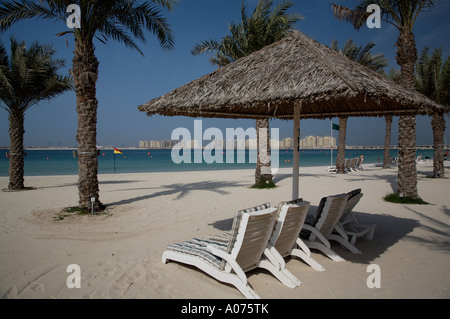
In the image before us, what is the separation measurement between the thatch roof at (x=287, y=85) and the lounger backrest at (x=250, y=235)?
4.76 feet

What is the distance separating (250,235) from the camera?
324 centimetres

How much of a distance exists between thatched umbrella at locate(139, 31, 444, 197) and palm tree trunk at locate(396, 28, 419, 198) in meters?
3.82

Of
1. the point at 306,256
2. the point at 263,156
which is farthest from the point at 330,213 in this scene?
the point at 263,156

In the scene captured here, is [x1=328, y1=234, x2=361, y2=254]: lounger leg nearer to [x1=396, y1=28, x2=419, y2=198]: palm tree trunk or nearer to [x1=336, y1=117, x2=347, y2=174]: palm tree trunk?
[x1=396, y1=28, x2=419, y2=198]: palm tree trunk

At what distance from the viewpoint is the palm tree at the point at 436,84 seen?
1499 cm

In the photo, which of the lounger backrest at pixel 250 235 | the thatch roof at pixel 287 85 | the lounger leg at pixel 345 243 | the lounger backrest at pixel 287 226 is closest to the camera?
the lounger backrest at pixel 250 235

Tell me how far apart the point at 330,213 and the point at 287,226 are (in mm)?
910

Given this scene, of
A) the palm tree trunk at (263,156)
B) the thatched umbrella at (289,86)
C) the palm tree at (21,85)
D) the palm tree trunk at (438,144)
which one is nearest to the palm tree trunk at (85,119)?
the thatched umbrella at (289,86)

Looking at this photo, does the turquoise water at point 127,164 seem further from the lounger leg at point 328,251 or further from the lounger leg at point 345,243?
the lounger leg at point 328,251

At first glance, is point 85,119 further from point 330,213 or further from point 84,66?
point 330,213

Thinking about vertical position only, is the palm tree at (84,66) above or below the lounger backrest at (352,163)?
above

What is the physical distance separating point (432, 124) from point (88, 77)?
17.0 meters

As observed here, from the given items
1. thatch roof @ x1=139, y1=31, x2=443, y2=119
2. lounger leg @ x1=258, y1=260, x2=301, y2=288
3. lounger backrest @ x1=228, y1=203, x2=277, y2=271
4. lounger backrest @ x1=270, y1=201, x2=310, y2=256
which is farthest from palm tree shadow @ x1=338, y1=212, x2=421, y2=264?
thatch roof @ x1=139, y1=31, x2=443, y2=119
